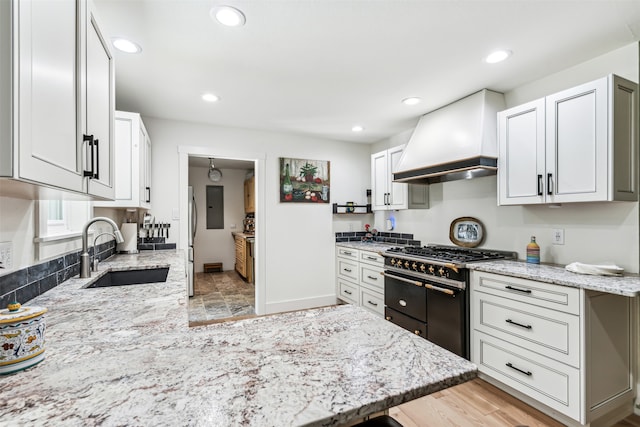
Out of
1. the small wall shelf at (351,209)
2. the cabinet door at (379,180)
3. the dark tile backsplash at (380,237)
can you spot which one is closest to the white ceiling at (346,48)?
the cabinet door at (379,180)

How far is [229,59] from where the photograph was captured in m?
2.18

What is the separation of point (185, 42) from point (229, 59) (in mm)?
314

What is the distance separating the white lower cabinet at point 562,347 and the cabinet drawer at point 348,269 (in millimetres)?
1843

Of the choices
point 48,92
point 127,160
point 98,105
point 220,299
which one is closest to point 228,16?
point 98,105

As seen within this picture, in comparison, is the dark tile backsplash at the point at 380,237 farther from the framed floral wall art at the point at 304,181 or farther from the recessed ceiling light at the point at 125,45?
the recessed ceiling light at the point at 125,45

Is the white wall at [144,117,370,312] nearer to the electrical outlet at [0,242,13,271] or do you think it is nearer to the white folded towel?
the electrical outlet at [0,242,13,271]

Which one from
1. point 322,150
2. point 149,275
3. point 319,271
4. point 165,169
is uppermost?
point 322,150

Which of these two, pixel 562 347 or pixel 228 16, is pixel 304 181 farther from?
pixel 562 347

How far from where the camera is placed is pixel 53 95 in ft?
2.74

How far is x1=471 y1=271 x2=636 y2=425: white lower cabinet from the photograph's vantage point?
169 cm

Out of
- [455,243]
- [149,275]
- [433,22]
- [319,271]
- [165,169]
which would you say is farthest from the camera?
[319,271]

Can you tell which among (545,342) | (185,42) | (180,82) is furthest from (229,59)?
(545,342)

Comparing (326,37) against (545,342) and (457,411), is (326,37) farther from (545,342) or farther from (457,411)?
(457,411)

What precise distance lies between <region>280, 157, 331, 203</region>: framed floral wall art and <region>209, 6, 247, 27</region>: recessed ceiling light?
2294mm
